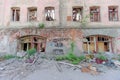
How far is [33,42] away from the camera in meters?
18.9

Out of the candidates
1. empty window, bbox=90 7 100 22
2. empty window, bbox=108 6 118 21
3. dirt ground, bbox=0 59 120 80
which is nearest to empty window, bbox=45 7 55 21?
empty window, bbox=90 7 100 22

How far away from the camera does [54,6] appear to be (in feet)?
62.7

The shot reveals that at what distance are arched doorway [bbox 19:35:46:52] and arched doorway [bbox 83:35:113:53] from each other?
4296 mm

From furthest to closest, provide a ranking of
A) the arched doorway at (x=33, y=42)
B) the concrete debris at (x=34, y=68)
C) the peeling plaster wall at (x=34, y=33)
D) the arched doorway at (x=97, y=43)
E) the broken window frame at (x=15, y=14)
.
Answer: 1. the broken window frame at (x=15, y=14)
2. the arched doorway at (x=33, y=42)
3. the arched doorway at (x=97, y=43)
4. the peeling plaster wall at (x=34, y=33)
5. the concrete debris at (x=34, y=68)

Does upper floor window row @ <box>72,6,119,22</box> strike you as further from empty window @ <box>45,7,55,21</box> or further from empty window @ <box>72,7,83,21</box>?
empty window @ <box>45,7,55,21</box>

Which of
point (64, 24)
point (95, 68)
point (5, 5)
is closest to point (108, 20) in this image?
point (64, 24)

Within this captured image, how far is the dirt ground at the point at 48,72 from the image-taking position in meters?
11.7

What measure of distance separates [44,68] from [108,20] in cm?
917

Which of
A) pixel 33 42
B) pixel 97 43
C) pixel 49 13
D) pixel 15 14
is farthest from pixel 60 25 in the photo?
pixel 15 14

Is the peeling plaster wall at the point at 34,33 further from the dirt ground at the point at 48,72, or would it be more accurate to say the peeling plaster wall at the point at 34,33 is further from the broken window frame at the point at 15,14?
the dirt ground at the point at 48,72

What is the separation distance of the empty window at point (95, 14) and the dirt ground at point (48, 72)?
661 cm

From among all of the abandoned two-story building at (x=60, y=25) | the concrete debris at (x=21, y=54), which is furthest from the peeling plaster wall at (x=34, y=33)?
the concrete debris at (x=21, y=54)

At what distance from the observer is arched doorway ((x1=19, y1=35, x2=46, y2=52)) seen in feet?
61.8

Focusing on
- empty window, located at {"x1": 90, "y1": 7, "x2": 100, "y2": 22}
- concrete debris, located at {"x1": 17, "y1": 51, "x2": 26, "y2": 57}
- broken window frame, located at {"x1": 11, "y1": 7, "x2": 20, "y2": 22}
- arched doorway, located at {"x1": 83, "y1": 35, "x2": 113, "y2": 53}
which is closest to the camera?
concrete debris, located at {"x1": 17, "y1": 51, "x2": 26, "y2": 57}
